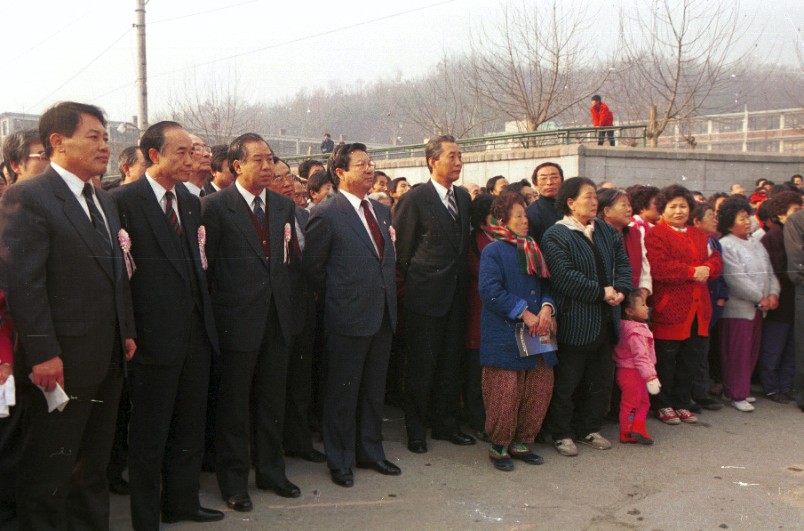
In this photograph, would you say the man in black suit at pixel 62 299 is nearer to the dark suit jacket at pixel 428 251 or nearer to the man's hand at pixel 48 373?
the man's hand at pixel 48 373

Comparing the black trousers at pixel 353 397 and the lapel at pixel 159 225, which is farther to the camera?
the black trousers at pixel 353 397

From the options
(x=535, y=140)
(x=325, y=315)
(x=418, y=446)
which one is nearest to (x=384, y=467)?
(x=418, y=446)

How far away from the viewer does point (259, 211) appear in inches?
178

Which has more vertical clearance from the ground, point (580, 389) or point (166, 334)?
point (166, 334)

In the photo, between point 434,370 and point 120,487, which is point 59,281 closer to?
point 120,487

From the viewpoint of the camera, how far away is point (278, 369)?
454 centimetres

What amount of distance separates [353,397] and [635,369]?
2.32 metres

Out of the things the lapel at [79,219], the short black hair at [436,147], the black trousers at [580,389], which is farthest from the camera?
the short black hair at [436,147]

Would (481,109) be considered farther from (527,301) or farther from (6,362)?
(6,362)

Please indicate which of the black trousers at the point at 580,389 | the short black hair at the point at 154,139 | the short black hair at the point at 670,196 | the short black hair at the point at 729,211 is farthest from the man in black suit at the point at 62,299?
the short black hair at the point at 729,211

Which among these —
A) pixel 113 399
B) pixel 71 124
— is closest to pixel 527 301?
pixel 113 399

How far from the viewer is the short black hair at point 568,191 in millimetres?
5492

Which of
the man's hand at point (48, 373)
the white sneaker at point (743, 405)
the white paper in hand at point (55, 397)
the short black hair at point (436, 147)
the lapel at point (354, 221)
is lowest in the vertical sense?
the white sneaker at point (743, 405)

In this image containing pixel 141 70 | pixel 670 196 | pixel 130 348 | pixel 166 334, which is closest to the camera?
pixel 130 348
